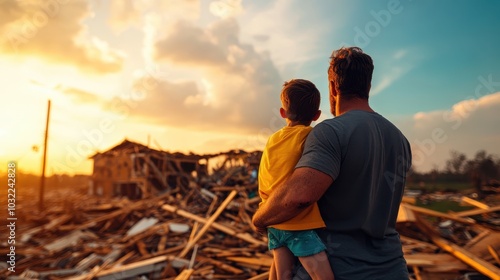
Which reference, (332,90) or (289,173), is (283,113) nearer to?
(332,90)

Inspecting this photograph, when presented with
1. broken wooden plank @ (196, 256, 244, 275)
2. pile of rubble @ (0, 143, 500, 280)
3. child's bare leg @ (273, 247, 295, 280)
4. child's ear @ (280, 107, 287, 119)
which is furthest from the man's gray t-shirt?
broken wooden plank @ (196, 256, 244, 275)

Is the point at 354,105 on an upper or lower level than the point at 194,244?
upper

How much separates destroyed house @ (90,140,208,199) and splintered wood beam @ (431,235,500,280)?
58.2 ft

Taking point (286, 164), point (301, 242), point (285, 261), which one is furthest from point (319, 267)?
point (286, 164)

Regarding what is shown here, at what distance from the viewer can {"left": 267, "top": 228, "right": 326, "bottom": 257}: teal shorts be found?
1.82 m

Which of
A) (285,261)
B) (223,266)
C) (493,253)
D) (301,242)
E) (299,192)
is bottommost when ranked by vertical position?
(223,266)

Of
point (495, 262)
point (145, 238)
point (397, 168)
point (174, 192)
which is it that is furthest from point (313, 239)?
point (174, 192)

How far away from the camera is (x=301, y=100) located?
2.13 m

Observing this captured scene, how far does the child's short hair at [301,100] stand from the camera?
6.98 feet

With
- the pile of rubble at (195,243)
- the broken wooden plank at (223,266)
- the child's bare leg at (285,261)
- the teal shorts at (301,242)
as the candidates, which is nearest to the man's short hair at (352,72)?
the teal shorts at (301,242)

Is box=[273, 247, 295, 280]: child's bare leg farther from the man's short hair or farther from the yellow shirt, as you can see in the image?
the man's short hair

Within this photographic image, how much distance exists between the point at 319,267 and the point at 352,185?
18.7 inches

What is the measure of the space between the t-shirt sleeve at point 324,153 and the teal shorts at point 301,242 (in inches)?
14.9

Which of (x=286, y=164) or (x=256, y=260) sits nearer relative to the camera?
(x=286, y=164)
